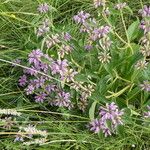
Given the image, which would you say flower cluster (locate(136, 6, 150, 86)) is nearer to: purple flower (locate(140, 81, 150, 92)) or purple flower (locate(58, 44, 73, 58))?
purple flower (locate(140, 81, 150, 92))

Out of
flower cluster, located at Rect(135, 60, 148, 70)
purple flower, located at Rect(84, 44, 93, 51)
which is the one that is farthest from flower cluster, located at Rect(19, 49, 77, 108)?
flower cluster, located at Rect(135, 60, 148, 70)

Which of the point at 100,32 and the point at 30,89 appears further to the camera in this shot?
the point at 30,89

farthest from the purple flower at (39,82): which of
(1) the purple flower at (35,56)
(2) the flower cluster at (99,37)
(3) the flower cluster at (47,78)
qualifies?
(2) the flower cluster at (99,37)

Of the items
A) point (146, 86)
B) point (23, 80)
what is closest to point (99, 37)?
point (146, 86)

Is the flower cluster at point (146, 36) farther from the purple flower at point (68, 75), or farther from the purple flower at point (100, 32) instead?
the purple flower at point (68, 75)

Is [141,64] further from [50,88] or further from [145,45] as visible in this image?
[50,88]

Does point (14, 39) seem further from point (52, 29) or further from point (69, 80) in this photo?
point (69, 80)

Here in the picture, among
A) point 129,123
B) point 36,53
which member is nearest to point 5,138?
point 36,53

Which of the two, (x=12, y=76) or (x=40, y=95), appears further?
(x=12, y=76)
